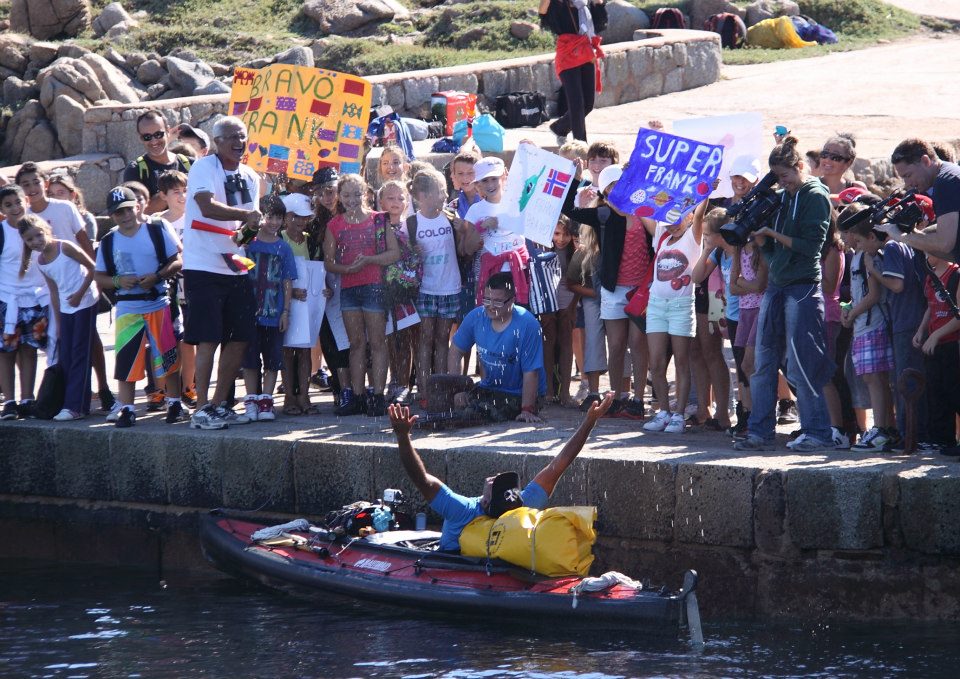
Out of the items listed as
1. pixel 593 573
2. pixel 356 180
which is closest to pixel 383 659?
pixel 593 573

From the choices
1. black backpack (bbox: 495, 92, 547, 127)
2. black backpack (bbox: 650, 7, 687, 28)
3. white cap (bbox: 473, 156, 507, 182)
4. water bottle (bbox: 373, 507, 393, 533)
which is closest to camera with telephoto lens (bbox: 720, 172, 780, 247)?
white cap (bbox: 473, 156, 507, 182)

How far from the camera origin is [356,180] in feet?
31.6

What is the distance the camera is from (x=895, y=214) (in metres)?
7.70

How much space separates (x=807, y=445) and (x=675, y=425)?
97cm

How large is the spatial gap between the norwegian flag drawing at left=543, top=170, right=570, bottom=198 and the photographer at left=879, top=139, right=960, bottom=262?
237 cm

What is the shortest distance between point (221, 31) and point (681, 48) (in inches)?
323

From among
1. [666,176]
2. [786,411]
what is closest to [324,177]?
[666,176]

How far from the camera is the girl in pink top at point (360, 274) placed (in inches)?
379

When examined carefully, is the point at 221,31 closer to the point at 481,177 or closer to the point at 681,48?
the point at 681,48

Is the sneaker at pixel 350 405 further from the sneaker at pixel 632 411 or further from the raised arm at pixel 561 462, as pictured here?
the raised arm at pixel 561 462

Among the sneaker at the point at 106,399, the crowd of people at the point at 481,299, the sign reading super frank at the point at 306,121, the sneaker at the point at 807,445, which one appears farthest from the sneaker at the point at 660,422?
the sneaker at the point at 106,399

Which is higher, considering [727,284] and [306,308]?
[727,284]

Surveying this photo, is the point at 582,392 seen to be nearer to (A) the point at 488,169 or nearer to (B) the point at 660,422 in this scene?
(B) the point at 660,422

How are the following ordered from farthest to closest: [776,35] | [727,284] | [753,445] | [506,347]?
[776,35] → [506,347] → [727,284] → [753,445]
